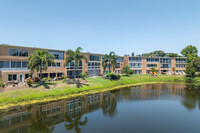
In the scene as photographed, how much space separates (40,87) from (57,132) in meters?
17.9

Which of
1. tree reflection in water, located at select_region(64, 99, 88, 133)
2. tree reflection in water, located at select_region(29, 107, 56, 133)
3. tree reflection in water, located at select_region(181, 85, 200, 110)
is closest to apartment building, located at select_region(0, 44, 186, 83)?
tree reflection in water, located at select_region(64, 99, 88, 133)

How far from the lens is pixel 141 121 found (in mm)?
16594

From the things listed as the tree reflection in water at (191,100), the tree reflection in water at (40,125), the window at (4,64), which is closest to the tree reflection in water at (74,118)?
the tree reflection in water at (40,125)

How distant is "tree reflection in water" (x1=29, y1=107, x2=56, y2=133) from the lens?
14.2 m

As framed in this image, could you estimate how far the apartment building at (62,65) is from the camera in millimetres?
31375

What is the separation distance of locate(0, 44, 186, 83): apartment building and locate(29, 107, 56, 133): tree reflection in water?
54.5 feet

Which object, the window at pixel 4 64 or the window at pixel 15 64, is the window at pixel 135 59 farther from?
the window at pixel 4 64

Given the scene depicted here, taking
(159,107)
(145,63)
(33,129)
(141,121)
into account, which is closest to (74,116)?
(33,129)

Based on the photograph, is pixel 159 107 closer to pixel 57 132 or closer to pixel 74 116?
pixel 74 116

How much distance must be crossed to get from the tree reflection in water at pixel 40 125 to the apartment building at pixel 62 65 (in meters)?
16.6

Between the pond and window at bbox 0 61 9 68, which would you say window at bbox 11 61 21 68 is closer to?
window at bbox 0 61 9 68

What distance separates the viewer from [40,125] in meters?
15.4

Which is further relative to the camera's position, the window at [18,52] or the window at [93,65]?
the window at [93,65]

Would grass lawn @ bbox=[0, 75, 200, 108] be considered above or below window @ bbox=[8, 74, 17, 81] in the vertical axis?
below
